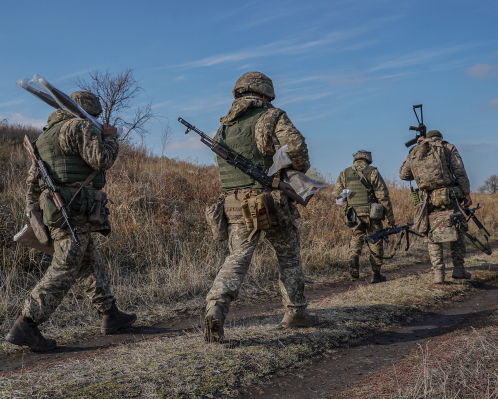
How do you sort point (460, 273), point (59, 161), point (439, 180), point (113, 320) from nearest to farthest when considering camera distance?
1. point (59, 161)
2. point (113, 320)
3. point (439, 180)
4. point (460, 273)

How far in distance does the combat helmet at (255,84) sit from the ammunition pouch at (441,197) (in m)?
3.91

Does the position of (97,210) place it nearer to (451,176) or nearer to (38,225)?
(38,225)

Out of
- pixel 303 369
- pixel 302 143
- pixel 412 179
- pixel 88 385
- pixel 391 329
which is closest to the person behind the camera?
pixel 88 385

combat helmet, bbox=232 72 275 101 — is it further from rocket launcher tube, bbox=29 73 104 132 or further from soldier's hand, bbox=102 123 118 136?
rocket launcher tube, bbox=29 73 104 132

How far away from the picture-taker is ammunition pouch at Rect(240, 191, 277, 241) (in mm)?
3525

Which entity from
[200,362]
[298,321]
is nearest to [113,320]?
[200,362]

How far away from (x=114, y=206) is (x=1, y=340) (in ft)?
11.9

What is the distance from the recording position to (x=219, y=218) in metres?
3.85

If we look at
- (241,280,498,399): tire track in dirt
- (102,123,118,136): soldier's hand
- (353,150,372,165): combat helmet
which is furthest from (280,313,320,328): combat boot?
(353,150,372,165): combat helmet

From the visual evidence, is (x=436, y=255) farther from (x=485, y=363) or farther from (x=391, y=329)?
(x=485, y=363)

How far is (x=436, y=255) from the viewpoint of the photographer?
6445 millimetres

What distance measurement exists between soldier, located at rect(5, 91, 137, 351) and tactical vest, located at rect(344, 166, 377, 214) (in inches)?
189

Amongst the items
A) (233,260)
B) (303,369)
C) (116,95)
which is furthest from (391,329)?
(116,95)

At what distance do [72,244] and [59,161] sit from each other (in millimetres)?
826
